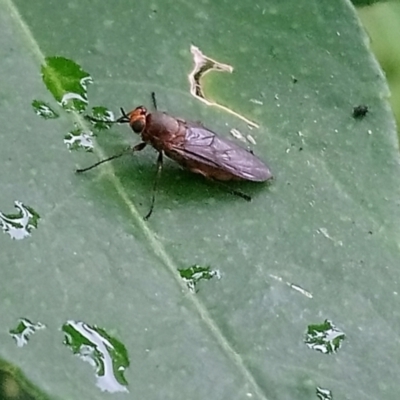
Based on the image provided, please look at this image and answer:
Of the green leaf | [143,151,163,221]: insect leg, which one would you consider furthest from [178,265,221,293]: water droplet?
[143,151,163,221]: insect leg

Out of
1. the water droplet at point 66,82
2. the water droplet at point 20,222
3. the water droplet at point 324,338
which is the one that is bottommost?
the water droplet at point 20,222

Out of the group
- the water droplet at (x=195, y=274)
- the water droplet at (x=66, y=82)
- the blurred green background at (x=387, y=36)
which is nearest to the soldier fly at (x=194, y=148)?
the water droplet at (x=66, y=82)

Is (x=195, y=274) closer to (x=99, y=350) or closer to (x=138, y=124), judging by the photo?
(x=99, y=350)

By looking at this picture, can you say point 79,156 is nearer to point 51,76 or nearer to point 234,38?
point 51,76

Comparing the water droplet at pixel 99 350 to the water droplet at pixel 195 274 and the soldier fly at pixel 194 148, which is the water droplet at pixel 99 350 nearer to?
the water droplet at pixel 195 274

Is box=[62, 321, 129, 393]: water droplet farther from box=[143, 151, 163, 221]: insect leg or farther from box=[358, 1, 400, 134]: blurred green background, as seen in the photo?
box=[358, 1, 400, 134]: blurred green background

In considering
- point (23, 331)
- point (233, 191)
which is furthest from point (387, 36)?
→ point (23, 331)
